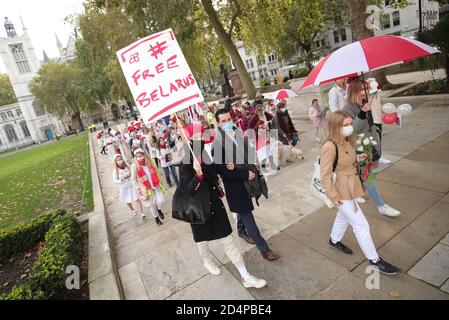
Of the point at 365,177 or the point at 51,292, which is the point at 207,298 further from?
the point at 365,177

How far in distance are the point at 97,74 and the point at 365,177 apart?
5321 cm

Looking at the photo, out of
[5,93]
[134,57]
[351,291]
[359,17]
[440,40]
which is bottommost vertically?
[351,291]

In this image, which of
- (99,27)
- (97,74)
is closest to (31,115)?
(97,74)

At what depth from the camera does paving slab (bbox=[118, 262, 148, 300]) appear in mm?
4135

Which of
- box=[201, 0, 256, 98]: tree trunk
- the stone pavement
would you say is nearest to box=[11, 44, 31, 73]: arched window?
box=[201, 0, 256, 98]: tree trunk

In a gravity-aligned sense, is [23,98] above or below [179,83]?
above

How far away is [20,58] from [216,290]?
8034 cm

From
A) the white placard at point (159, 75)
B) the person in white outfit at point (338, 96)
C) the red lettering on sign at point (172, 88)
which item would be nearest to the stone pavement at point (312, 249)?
the person in white outfit at point (338, 96)

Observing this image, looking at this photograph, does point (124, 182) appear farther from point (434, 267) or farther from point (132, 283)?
point (434, 267)

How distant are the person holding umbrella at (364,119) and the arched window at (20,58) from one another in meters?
79.2

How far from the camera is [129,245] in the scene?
5824mm

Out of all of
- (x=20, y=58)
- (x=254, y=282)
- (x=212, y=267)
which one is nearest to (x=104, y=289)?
(x=212, y=267)

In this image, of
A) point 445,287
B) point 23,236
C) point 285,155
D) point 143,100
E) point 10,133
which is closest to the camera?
point 445,287

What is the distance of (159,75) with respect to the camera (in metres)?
3.76
